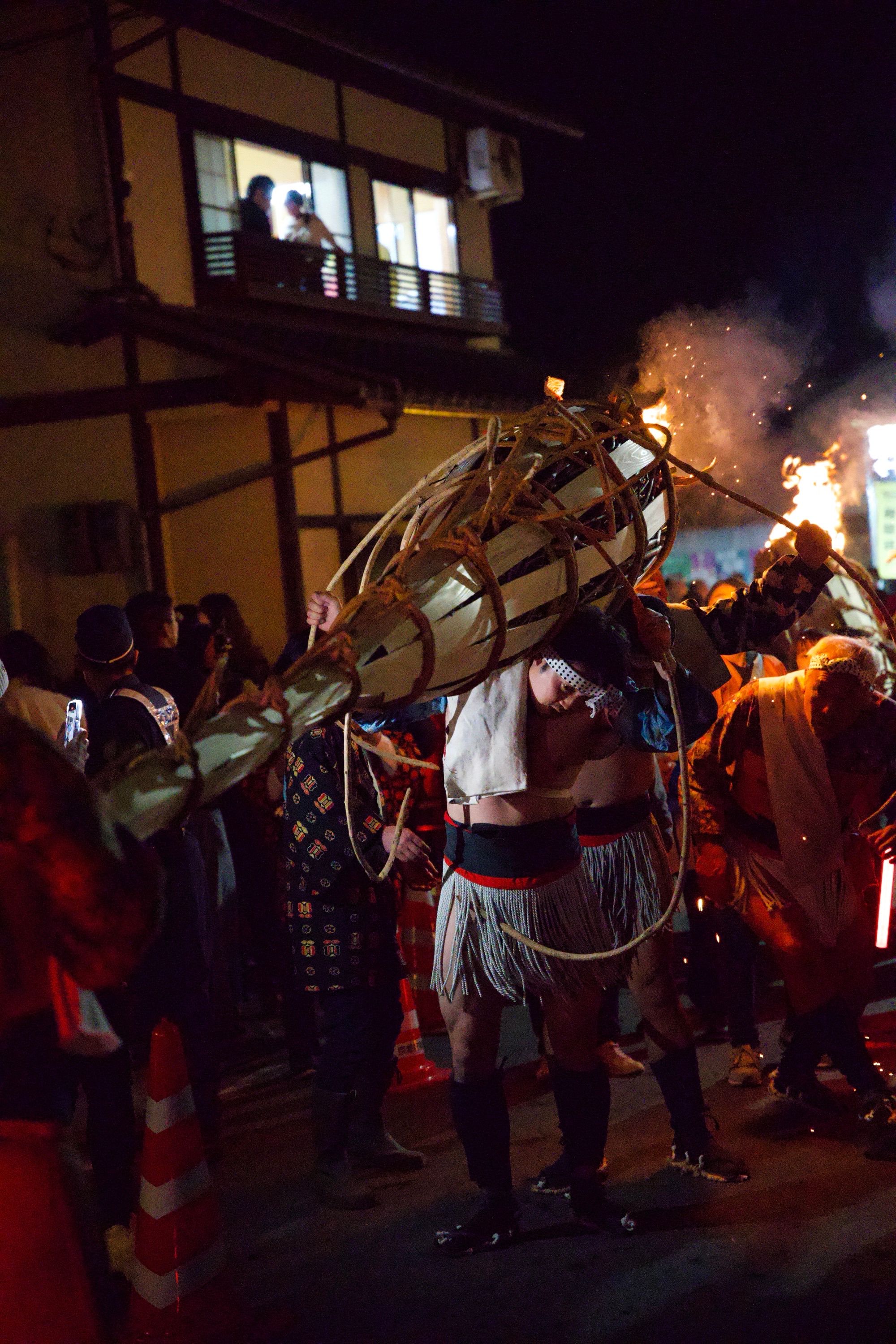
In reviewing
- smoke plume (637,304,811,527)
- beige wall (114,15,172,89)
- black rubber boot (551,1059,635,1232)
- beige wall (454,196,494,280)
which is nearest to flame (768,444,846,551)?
smoke plume (637,304,811,527)

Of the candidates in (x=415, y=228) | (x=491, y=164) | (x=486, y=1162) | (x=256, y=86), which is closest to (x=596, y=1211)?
(x=486, y=1162)

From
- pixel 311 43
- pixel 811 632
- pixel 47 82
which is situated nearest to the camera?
pixel 811 632

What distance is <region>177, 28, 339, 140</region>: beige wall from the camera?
12.8 metres

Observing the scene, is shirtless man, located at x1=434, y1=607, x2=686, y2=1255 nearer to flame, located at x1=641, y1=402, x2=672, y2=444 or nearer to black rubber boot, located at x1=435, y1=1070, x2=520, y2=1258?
black rubber boot, located at x1=435, y1=1070, x2=520, y2=1258

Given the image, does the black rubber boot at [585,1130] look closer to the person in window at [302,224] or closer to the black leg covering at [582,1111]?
the black leg covering at [582,1111]

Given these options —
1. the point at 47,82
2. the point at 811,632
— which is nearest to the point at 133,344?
the point at 47,82

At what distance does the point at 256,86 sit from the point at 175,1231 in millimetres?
13530

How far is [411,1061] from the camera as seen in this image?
5.25 m

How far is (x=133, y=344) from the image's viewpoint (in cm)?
1159

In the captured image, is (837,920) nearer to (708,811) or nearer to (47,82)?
(708,811)

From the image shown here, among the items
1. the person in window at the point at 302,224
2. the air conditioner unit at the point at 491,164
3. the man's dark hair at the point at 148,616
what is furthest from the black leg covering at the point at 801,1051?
the air conditioner unit at the point at 491,164

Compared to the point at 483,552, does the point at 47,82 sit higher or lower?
higher

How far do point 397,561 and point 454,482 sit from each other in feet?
1.09

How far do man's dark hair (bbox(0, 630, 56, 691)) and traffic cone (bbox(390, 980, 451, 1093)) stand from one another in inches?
82.8
